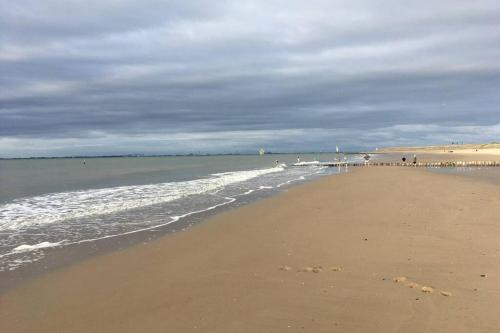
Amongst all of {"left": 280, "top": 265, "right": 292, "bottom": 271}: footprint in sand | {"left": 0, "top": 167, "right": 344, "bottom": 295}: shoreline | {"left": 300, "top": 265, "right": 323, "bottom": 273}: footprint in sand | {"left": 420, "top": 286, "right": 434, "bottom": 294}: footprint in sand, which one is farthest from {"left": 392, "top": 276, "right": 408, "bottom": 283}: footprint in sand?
{"left": 0, "top": 167, "right": 344, "bottom": 295}: shoreline

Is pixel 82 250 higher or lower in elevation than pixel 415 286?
lower

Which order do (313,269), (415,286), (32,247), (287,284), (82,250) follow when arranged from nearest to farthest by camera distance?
(415,286)
(287,284)
(313,269)
(82,250)
(32,247)

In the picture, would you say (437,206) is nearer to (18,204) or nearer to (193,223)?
(193,223)

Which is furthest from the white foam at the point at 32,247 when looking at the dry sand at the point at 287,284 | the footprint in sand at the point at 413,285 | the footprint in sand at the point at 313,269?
the footprint in sand at the point at 413,285

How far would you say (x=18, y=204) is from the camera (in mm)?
23031

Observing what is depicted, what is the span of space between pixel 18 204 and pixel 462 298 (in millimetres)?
22582

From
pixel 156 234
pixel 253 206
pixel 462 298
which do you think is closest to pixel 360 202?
pixel 253 206

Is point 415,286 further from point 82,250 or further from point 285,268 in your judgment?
point 82,250

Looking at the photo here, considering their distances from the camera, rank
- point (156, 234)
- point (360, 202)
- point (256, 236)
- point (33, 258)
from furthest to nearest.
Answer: point (360, 202), point (156, 234), point (256, 236), point (33, 258)

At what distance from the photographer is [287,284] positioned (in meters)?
7.66

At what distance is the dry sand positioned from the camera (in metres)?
6.06

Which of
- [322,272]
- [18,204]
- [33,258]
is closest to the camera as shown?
[322,272]

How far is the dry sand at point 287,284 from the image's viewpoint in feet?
19.9

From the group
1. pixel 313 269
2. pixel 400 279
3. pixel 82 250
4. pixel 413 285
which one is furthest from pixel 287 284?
pixel 82 250
